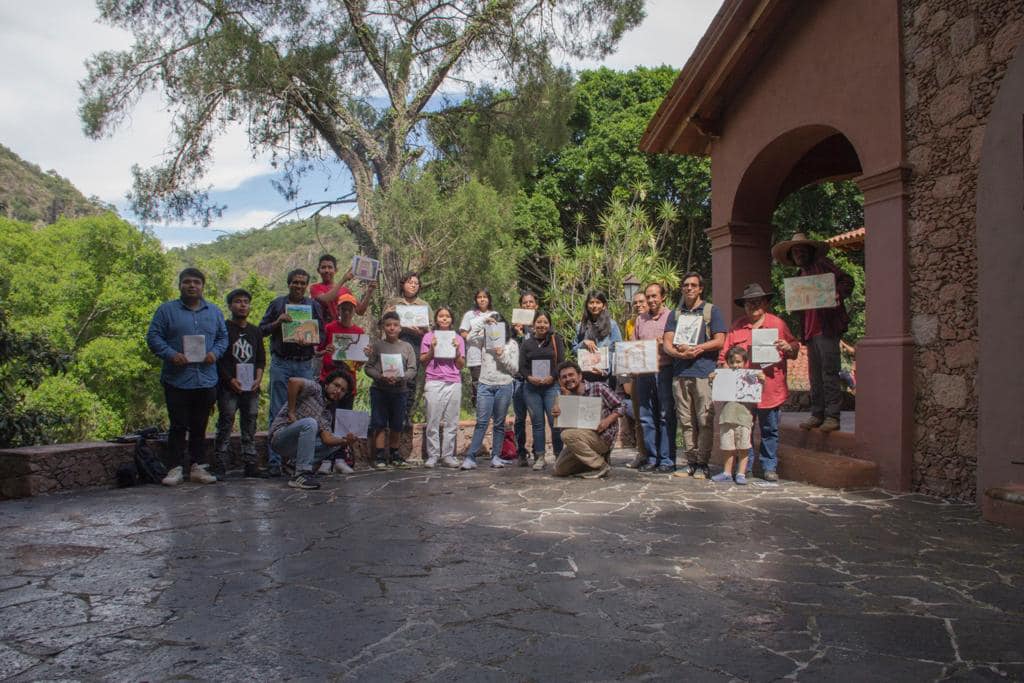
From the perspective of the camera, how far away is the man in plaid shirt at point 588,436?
23.4ft

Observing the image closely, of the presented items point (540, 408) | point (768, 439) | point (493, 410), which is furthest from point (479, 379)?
point (768, 439)

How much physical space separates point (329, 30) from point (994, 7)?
14186 millimetres

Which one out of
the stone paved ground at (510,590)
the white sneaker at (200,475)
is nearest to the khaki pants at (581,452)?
the stone paved ground at (510,590)

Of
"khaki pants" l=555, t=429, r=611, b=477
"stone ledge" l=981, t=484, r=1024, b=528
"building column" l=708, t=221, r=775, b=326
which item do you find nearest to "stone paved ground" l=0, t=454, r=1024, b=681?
"stone ledge" l=981, t=484, r=1024, b=528

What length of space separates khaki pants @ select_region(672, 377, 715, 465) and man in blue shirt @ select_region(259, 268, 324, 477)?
360cm

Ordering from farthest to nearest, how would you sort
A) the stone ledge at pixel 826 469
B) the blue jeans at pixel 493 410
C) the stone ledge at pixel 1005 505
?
Result: the blue jeans at pixel 493 410 → the stone ledge at pixel 826 469 → the stone ledge at pixel 1005 505

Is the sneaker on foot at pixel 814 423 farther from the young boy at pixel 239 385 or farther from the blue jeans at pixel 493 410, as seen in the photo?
the young boy at pixel 239 385

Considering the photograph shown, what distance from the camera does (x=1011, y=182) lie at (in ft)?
16.9

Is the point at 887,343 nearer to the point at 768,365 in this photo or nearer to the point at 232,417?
the point at 768,365

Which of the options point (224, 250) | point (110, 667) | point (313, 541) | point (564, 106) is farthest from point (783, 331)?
point (224, 250)

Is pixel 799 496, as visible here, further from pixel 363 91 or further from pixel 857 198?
pixel 857 198

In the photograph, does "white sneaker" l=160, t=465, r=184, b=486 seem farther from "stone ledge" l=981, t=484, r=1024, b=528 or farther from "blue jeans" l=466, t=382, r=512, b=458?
"stone ledge" l=981, t=484, r=1024, b=528

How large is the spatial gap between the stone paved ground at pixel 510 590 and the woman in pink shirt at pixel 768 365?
1121mm

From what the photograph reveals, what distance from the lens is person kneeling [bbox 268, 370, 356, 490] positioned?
6.61m
